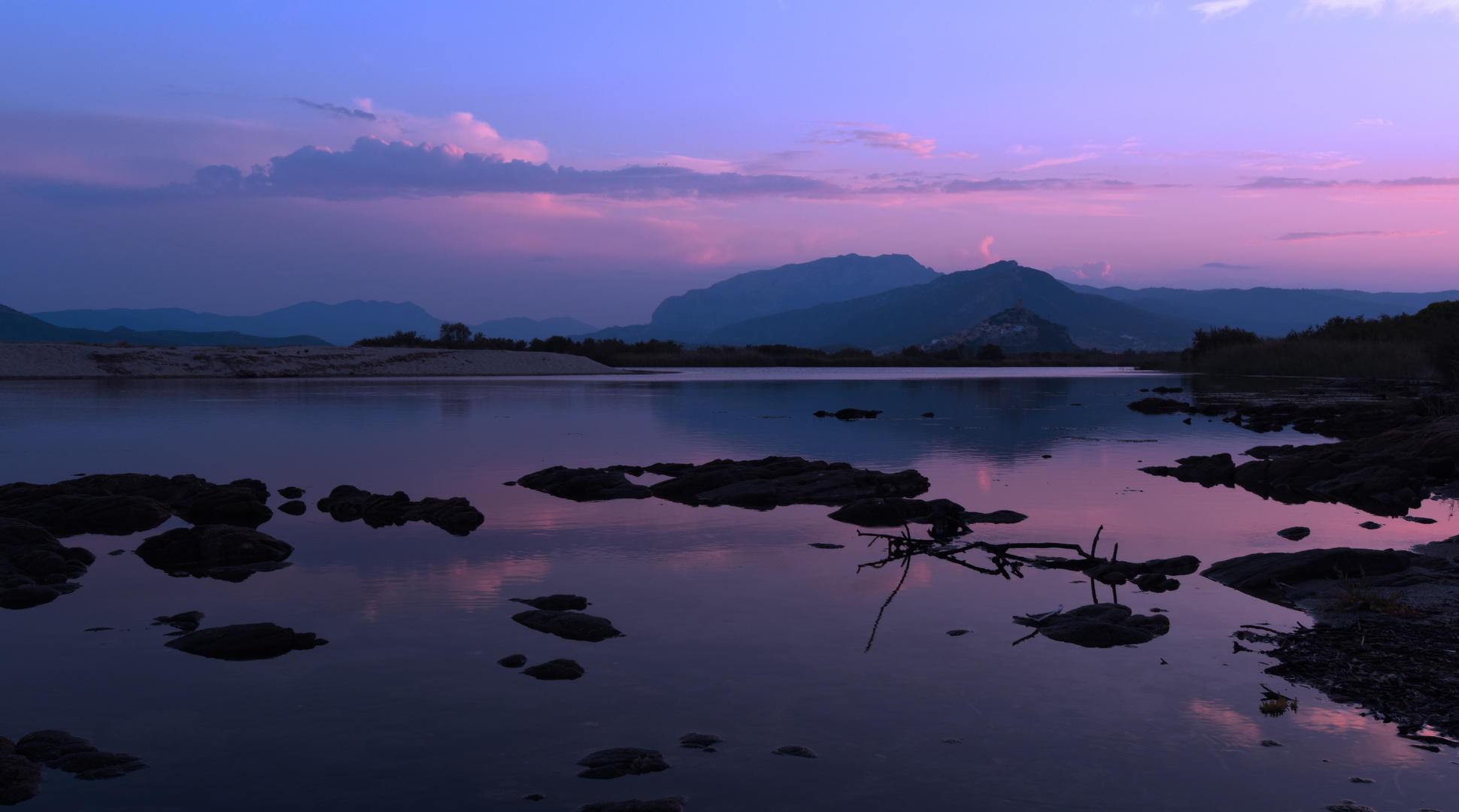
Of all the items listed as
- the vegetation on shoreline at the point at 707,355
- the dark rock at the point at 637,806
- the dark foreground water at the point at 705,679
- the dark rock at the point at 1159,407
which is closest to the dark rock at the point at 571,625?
the dark foreground water at the point at 705,679

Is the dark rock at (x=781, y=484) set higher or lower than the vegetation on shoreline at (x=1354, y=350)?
lower

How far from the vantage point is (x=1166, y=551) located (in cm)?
1357

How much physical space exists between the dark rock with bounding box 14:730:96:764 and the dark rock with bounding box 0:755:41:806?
13cm

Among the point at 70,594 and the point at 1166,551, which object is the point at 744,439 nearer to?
the point at 1166,551

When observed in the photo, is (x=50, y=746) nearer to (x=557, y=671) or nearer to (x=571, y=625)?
(x=557, y=671)

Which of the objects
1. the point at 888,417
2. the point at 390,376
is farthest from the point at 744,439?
the point at 390,376

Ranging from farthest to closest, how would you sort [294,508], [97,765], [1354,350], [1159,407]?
[1354,350] < [1159,407] < [294,508] < [97,765]

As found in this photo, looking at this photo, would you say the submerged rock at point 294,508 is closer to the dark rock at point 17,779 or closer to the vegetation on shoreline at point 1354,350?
the dark rock at point 17,779

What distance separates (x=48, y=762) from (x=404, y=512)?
9.76m

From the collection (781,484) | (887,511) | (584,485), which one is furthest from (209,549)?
(887,511)

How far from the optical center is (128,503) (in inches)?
628

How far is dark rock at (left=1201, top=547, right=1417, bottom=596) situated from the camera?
36.6 ft

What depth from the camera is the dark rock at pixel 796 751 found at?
6629 millimetres

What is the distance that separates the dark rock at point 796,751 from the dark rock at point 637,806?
973mm
